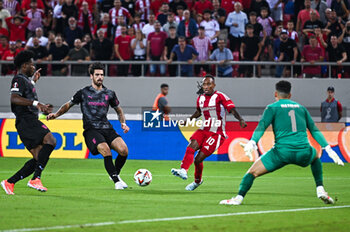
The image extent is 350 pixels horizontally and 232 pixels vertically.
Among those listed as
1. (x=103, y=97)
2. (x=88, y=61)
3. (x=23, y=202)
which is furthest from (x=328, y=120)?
(x=23, y=202)

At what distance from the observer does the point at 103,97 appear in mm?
11656

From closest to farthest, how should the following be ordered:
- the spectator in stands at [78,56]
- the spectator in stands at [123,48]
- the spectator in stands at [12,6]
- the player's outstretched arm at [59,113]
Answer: the player's outstretched arm at [59,113] → the spectator in stands at [123,48] → the spectator in stands at [78,56] → the spectator in stands at [12,6]

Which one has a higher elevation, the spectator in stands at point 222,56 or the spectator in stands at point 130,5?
the spectator in stands at point 130,5

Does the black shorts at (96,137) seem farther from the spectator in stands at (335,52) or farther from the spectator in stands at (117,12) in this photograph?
the spectator in stands at (335,52)

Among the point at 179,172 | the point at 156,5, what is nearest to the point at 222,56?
the point at 156,5

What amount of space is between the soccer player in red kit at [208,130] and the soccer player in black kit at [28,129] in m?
2.61

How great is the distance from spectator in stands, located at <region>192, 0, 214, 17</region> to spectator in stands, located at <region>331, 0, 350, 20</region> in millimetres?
4164

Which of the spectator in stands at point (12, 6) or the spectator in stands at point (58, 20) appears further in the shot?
Answer: the spectator in stands at point (12, 6)

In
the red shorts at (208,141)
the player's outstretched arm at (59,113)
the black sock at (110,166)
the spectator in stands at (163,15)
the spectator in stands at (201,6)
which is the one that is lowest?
the black sock at (110,166)

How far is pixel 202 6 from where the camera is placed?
22.6 m

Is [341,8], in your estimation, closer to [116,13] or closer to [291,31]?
[291,31]

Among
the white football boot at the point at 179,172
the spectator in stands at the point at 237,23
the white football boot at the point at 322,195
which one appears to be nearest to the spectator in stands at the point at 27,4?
the spectator in stands at the point at 237,23

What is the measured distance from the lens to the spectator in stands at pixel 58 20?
23.0 meters

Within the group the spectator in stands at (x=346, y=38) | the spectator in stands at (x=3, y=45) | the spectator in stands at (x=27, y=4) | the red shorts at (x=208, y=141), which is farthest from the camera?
the spectator in stands at (x=27, y=4)
